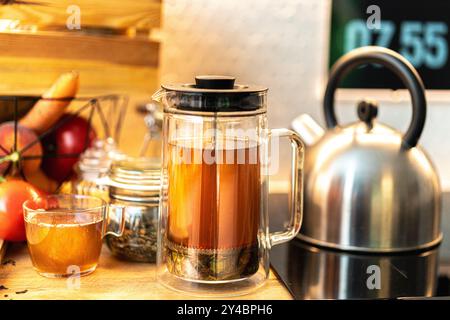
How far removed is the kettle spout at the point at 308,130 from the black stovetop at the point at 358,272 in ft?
0.51

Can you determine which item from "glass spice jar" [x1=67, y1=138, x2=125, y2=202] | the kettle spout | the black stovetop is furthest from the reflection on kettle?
"glass spice jar" [x1=67, y1=138, x2=125, y2=202]

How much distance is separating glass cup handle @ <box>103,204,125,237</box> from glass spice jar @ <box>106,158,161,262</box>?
0.02 m

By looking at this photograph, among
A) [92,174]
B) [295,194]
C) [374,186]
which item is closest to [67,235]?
[92,174]

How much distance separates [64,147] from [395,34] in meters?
0.70

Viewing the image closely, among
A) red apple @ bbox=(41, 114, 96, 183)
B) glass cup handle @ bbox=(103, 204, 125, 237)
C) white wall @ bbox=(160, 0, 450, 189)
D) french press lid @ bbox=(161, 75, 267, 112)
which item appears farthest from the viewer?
white wall @ bbox=(160, 0, 450, 189)

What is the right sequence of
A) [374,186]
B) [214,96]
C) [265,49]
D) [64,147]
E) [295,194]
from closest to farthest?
[214,96] → [295,194] → [374,186] → [64,147] → [265,49]

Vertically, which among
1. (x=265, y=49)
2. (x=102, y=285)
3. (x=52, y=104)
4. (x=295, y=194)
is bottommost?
(x=102, y=285)

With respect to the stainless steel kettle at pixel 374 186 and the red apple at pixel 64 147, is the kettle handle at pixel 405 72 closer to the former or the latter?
the stainless steel kettle at pixel 374 186

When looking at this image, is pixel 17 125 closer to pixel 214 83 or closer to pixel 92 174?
pixel 92 174

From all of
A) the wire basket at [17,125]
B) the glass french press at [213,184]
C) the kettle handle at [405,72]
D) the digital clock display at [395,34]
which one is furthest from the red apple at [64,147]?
the digital clock display at [395,34]

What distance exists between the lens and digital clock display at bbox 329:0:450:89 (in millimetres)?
1413

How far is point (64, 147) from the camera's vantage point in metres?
1.15

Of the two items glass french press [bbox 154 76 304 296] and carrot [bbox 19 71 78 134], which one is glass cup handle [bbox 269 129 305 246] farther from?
carrot [bbox 19 71 78 134]

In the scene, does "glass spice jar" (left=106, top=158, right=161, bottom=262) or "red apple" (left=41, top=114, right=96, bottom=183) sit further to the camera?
"red apple" (left=41, top=114, right=96, bottom=183)
